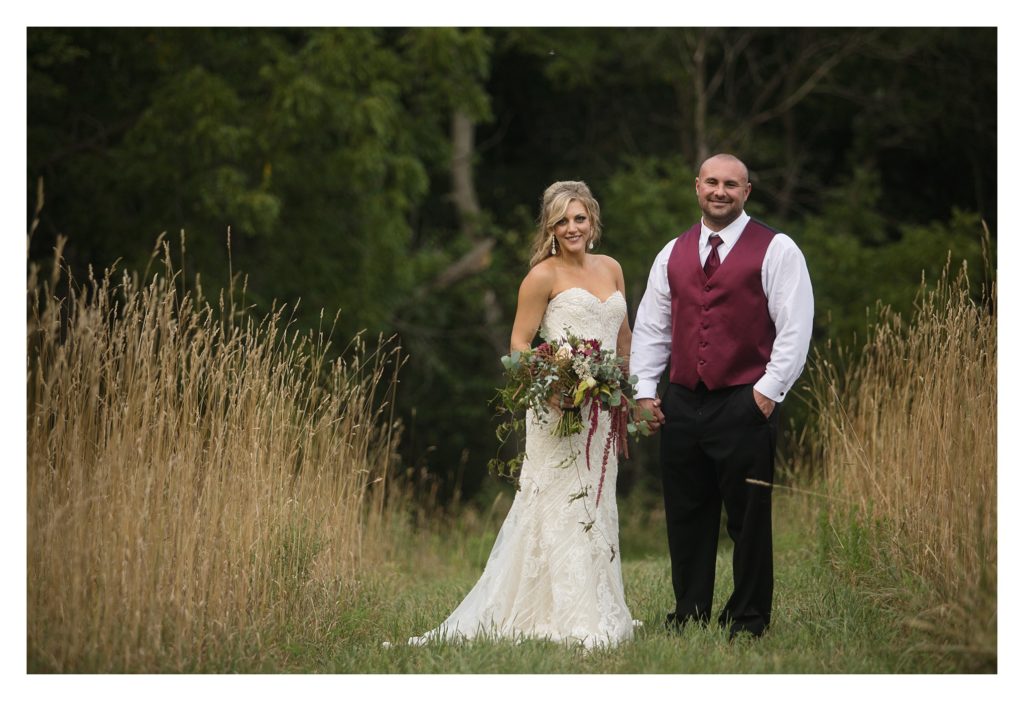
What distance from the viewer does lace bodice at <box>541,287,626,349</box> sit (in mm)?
4684

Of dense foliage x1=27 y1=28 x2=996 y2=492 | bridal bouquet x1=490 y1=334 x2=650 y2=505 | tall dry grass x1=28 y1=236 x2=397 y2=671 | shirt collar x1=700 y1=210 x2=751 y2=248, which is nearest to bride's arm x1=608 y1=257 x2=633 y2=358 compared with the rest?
bridal bouquet x1=490 y1=334 x2=650 y2=505

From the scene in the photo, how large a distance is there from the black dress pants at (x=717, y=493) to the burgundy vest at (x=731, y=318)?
0.29 feet

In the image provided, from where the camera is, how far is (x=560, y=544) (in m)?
4.67

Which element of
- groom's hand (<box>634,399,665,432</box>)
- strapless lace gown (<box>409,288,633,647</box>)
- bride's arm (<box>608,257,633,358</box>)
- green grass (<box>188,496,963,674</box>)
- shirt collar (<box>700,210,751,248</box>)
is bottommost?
green grass (<box>188,496,963,674</box>)

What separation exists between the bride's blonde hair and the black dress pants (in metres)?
0.75

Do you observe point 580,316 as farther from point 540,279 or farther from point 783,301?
point 783,301

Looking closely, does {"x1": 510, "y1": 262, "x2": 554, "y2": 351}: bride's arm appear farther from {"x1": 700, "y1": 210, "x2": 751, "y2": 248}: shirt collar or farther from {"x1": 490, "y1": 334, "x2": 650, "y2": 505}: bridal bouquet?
{"x1": 700, "y1": 210, "x2": 751, "y2": 248}: shirt collar

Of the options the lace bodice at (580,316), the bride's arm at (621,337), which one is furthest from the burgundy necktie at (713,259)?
the bride's arm at (621,337)

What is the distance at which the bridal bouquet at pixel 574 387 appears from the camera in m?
4.49

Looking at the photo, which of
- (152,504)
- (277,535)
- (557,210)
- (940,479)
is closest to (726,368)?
(557,210)

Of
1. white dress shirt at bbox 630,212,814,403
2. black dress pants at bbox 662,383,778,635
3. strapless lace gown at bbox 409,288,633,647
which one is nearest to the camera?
white dress shirt at bbox 630,212,814,403
